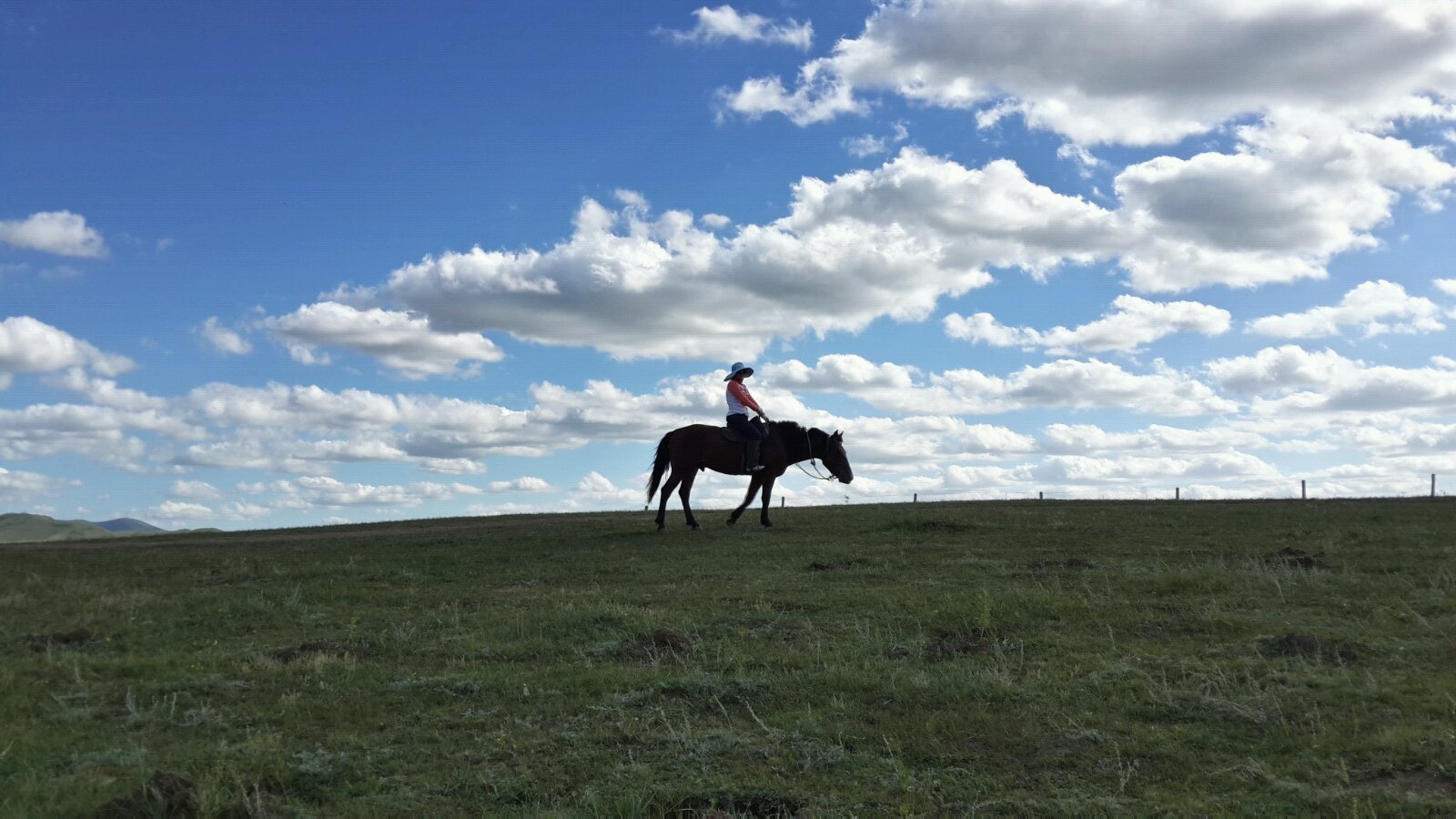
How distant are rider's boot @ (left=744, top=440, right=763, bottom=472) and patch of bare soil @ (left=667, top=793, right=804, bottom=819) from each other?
1912cm

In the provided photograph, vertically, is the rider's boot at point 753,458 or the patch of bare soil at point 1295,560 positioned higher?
the rider's boot at point 753,458

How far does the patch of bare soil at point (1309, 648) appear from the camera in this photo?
385 inches

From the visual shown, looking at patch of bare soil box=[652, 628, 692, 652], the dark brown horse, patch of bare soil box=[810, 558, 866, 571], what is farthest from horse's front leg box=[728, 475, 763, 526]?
patch of bare soil box=[652, 628, 692, 652]

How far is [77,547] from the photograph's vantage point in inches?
1078

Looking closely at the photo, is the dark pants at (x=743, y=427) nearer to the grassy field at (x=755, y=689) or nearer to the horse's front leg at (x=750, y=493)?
the horse's front leg at (x=750, y=493)

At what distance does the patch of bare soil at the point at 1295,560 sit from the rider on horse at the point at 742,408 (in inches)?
466

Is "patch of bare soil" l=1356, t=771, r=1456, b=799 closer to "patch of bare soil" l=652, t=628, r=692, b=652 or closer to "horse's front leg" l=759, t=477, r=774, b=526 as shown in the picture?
"patch of bare soil" l=652, t=628, r=692, b=652

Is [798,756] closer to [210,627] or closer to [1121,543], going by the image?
[210,627]

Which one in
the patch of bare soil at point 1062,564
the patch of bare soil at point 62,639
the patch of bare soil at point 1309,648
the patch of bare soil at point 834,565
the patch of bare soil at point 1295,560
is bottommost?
the patch of bare soil at point 62,639

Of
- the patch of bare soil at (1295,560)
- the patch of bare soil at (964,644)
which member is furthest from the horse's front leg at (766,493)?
the patch of bare soil at (964,644)

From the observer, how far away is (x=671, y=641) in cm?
1105

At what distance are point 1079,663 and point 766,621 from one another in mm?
3789

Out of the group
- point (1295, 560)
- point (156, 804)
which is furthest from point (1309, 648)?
point (156, 804)

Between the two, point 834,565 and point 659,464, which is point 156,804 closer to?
point 834,565
